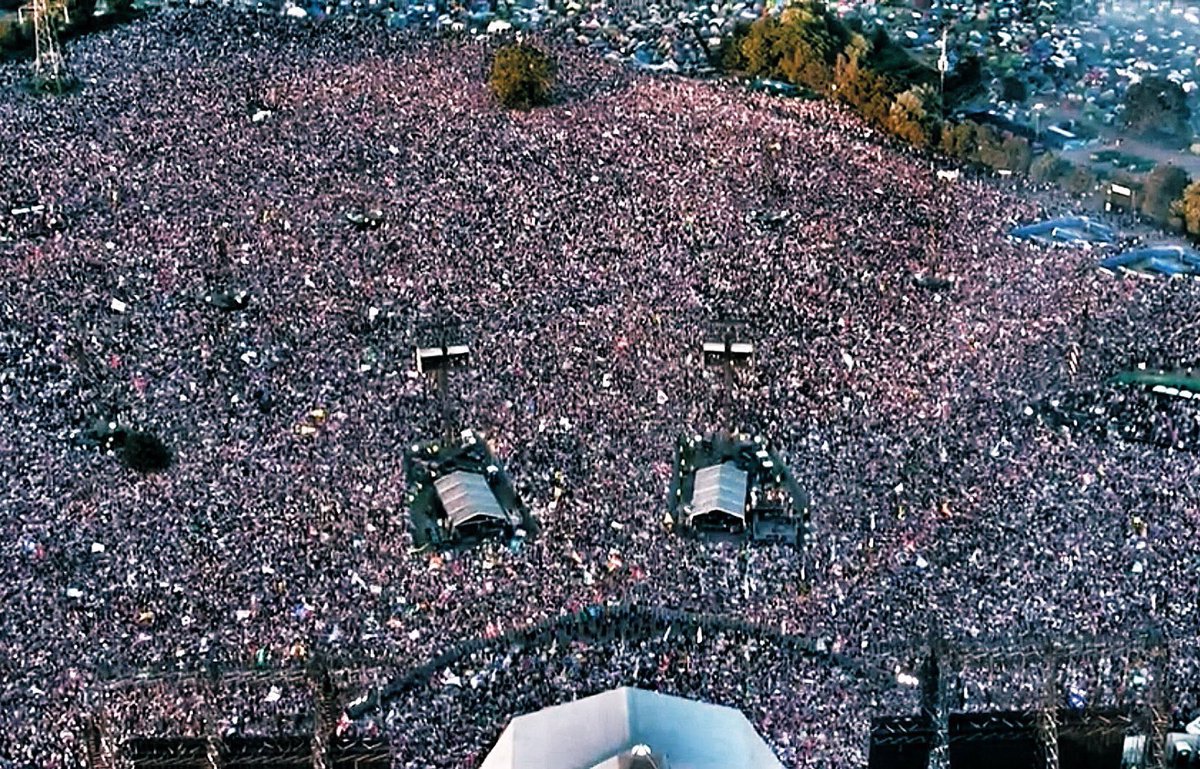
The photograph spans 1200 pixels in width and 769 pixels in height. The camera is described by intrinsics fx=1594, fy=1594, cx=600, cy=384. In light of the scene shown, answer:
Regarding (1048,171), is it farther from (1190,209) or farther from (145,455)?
(145,455)

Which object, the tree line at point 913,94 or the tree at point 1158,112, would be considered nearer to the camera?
the tree line at point 913,94

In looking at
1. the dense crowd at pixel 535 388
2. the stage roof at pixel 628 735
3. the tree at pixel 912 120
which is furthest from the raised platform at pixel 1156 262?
the stage roof at pixel 628 735

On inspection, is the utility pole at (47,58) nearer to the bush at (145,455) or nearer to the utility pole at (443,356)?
the utility pole at (443,356)

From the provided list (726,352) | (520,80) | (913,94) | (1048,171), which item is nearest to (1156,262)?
(1048,171)

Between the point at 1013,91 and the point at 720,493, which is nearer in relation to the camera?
the point at 720,493

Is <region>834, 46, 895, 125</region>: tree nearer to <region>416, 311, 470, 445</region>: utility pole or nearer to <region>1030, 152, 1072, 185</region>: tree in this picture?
<region>1030, 152, 1072, 185</region>: tree

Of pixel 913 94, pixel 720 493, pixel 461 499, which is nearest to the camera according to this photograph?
pixel 461 499

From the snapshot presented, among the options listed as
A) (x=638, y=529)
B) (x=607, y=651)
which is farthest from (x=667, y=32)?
(x=607, y=651)
